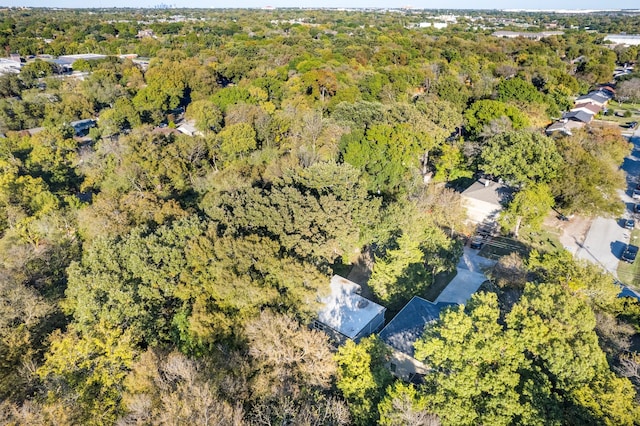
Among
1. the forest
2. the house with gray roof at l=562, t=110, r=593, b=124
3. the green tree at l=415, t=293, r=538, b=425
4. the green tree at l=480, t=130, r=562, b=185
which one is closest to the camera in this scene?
the green tree at l=415, t=293, r=538, b=425

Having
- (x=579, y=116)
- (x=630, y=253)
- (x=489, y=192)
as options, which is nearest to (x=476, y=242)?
(x=489, y=192)

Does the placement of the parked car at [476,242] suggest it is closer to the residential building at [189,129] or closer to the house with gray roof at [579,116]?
the house with gray roof at [579,116]

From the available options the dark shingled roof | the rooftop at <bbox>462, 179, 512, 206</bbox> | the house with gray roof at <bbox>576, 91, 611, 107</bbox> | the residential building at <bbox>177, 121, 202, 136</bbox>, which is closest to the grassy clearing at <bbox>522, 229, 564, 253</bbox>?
the rooftop at <bbox>462, 179, 512, 206</bbox>

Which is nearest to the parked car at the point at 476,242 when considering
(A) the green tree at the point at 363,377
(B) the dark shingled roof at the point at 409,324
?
(B) the dark shingled roof at the point at 409,324

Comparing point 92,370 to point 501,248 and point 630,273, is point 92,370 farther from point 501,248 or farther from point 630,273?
point 630,273

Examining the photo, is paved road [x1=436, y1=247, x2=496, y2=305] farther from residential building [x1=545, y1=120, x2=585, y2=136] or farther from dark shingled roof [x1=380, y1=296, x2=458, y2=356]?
residential building [x1=545, y1=120, x2=585, y2=136]

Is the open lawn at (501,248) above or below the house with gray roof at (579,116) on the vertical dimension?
below
